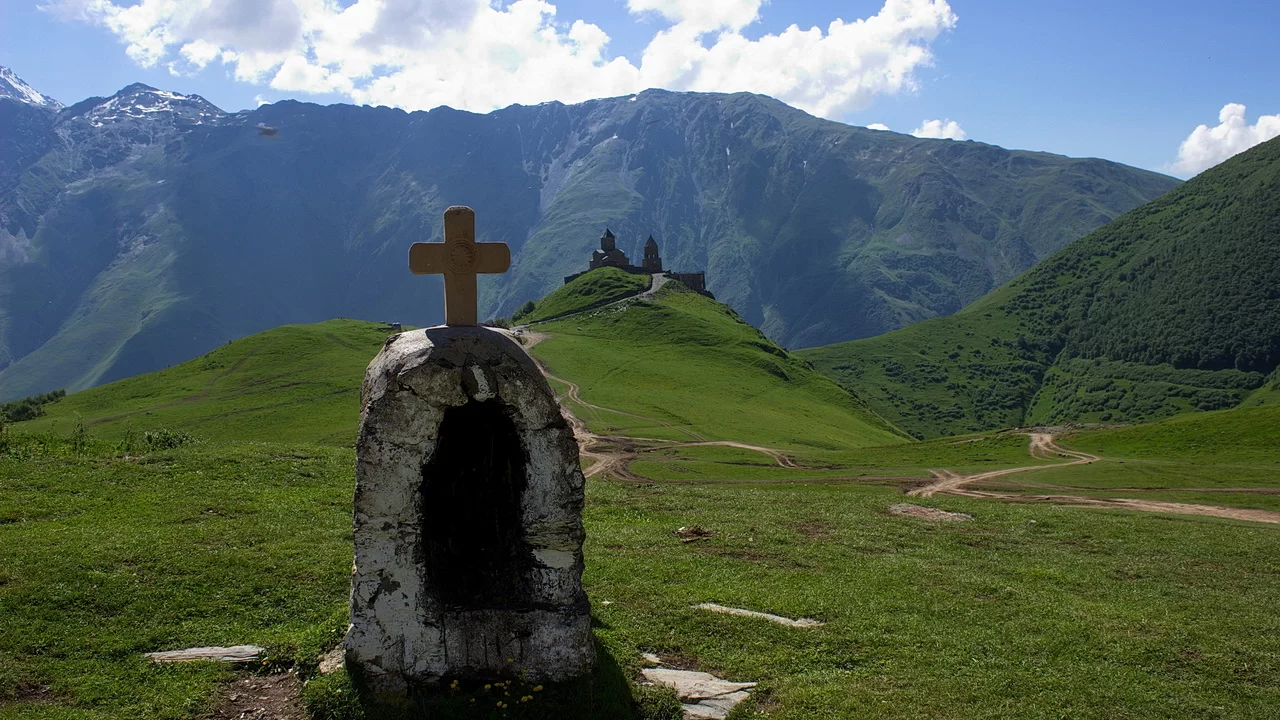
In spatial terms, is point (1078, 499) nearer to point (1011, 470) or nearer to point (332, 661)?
point (1011, 470)

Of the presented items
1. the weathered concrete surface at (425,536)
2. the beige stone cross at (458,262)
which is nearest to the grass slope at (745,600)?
the weathered concrete surface at (425,536)

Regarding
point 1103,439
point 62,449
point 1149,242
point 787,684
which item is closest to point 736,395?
point 1103,439

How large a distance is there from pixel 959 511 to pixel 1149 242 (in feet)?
545

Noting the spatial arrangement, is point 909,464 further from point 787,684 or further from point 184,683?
point 184,683

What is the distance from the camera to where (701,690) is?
997 centimetres

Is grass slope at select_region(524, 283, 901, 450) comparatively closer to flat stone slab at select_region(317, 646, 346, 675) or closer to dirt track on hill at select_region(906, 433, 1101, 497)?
dirt track on hill at select_region(906, 433, 1101, 497)

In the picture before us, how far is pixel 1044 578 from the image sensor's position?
50.2ft

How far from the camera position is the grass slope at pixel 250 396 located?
2277 inches

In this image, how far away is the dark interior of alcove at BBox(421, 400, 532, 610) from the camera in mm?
10375

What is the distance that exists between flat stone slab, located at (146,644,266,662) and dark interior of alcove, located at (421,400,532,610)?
2.38m

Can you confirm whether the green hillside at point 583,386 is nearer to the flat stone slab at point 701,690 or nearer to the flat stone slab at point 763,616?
the flat stone slab at point 763,616

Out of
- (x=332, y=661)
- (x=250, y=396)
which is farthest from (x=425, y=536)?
(x=250, y=396)

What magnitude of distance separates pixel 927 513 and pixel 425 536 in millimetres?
15266

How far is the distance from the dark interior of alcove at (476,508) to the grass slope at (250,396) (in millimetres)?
41170
